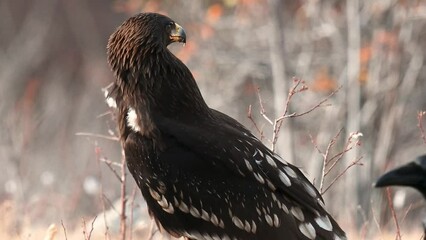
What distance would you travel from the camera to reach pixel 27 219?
377 inches

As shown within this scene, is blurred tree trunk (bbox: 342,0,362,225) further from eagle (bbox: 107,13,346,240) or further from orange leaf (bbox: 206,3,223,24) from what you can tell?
eagle (bbox: 107,13,346,240)

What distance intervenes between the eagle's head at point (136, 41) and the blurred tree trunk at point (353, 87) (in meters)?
7.64

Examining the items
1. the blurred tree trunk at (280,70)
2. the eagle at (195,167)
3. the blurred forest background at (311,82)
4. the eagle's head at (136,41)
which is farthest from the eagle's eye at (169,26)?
the blurred tree trunk at (280,70)

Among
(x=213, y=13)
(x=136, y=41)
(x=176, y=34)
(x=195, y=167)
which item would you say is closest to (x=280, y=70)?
(x=213, y=13)

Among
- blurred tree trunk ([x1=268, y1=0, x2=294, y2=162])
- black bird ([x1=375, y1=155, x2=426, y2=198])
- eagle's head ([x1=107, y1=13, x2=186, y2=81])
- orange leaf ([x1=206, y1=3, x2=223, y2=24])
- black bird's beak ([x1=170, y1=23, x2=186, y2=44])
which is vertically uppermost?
orange leaf ([x1=206, y1=3, x2=223, y2=24])

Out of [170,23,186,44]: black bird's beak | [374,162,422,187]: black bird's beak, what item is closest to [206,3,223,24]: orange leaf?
[170,23,186,44]: black bird's beak

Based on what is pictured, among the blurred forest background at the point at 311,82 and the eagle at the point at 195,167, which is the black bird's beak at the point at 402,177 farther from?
the blurred forest background at the point at 311,82

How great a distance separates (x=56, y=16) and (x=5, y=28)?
348 centimetres

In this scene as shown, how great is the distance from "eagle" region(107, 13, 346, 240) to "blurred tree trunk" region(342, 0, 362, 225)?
768 cm

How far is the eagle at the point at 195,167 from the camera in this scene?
5512mm

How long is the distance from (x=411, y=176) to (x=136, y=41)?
1.77m

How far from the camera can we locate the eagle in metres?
5.51

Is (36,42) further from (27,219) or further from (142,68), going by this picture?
(142,68)

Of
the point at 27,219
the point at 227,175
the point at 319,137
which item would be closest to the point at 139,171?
the point at 227,175
